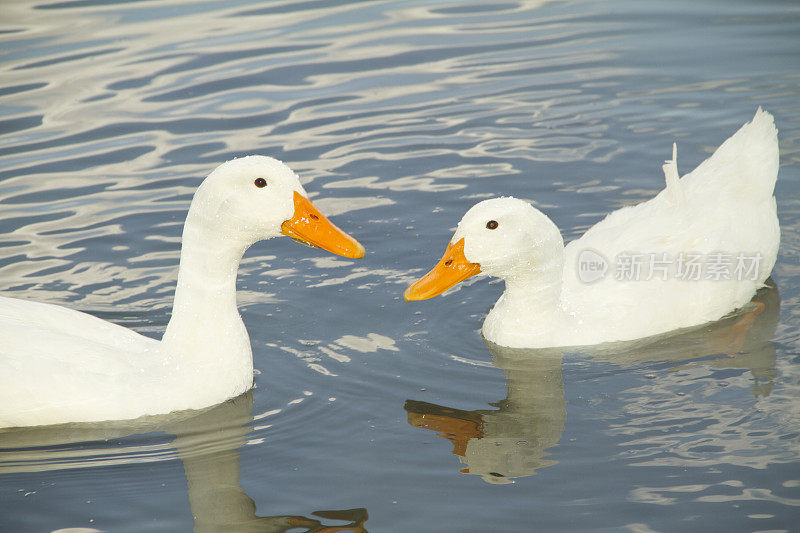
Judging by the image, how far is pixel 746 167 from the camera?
8328mm

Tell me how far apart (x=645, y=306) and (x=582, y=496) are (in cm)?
230

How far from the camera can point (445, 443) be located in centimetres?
606

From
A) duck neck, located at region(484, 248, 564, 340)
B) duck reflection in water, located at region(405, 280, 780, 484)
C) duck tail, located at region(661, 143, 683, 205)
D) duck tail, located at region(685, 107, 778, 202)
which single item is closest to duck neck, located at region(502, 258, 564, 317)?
duck neck, located at region(484, 248, 564, 340)

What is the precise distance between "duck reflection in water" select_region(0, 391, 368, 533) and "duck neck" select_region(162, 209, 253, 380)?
1.10 feet

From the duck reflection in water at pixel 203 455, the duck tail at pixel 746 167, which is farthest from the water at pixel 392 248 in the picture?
the duck tail at pixel 746 167

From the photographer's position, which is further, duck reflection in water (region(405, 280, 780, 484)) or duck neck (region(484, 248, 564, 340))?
duck neck (region(484, 248, 564, 340))

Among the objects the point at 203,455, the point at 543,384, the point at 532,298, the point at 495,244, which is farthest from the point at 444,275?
the point at 203,455

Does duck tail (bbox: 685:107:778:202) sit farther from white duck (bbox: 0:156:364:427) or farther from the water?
white duck (bbox: 0:156:364:427)

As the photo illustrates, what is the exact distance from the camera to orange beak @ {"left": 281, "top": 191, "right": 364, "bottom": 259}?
20.4 ft

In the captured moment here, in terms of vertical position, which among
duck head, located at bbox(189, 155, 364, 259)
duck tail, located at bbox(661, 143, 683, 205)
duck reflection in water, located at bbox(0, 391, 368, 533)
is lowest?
duck reflection in water, located at bbox(0, 391, 368, 533)

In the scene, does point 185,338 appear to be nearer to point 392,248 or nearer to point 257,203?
point 257,203

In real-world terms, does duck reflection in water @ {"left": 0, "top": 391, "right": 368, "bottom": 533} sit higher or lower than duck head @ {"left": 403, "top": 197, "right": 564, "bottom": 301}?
lower

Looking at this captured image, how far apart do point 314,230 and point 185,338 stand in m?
1.07

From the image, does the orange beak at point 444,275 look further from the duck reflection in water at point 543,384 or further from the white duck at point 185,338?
the white duck at point 185,338
